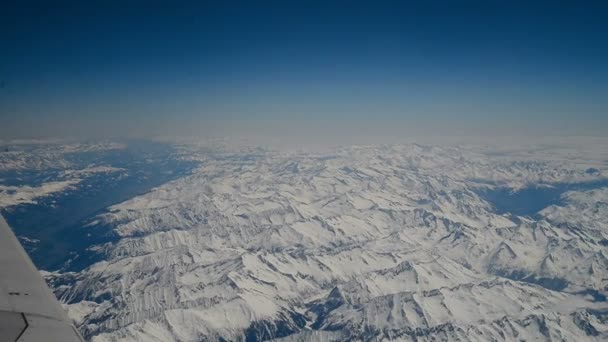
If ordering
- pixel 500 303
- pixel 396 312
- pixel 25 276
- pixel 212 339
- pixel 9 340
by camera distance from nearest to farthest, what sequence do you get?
pixel 9 340 → pixel 25 276 → pixel 212 339 → pixel 396 312 → pixel 500 303

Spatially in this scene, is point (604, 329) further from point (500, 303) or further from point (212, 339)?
point (212, 339)

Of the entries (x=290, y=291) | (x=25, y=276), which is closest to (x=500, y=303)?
(x=290, y=291)

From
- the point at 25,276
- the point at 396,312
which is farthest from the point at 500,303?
the point at 25,276

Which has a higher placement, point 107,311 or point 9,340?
point 9,340

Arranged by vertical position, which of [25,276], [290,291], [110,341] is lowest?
[290,291]

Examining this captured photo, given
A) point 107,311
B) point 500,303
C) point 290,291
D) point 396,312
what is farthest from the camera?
point 290,291

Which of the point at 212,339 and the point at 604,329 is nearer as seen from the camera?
the point at 212,339

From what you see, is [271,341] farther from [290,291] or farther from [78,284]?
[78,284]
